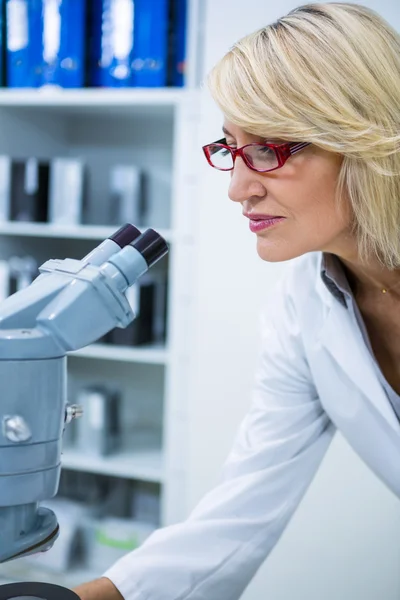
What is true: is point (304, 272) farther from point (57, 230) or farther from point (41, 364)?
point (57, 230)

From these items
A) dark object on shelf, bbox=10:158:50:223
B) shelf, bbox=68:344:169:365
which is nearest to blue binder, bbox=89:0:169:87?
dark object on shelf, bbox=10:158:50:223

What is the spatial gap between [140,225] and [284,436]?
1310 mm

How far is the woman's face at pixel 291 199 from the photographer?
928 millimetres

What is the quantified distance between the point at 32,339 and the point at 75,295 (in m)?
0.06

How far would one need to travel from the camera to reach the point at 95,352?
2.21 metres

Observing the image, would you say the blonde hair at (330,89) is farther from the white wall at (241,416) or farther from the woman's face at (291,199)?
the white wall at (241,416)

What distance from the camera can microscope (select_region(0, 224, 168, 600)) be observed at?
608 millimetres

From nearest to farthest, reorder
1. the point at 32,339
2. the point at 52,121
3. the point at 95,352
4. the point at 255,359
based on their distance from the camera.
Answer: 1. the point at 32,339
2. the point at 255,359
3. the point at 95,352
4. the point at 52,121

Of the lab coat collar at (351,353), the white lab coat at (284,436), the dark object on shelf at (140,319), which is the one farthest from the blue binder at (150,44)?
the lab coat collar at (351,353)

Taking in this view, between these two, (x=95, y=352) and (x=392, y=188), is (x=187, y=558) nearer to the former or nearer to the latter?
(x=392, y=188)

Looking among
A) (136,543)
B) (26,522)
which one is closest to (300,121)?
(26,522)

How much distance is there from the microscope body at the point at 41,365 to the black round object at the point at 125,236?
3 cm

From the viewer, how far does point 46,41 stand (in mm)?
2168

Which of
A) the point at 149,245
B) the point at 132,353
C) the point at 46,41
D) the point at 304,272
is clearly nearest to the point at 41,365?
the point at 149,245
